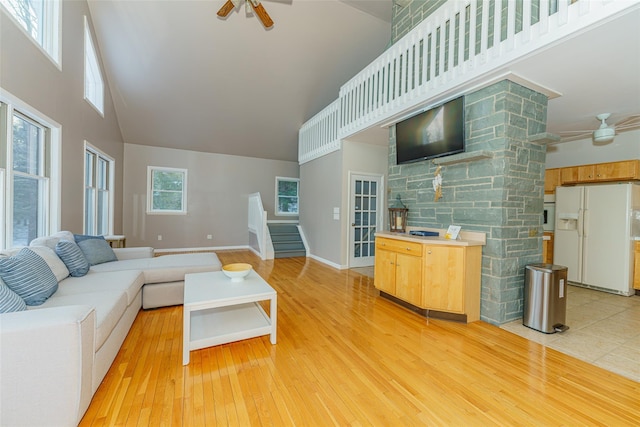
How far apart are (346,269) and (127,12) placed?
237 inches

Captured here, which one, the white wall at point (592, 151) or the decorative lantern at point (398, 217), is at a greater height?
the white wall at point (592, 151)

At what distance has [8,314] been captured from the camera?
4.52ft

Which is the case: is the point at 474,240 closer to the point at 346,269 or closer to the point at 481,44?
the point at 481,44

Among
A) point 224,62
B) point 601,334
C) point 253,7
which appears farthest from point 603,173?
point 224,62

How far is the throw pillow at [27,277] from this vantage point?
1.79m

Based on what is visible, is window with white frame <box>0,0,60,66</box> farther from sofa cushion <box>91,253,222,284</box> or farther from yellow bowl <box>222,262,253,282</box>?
yellow bowl <box>222,262,253,282</box>

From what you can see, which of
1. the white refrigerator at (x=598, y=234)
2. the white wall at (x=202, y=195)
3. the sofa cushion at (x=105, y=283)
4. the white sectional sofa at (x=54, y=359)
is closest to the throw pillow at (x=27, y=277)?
the white sectional sofa at (x=54, y=359)

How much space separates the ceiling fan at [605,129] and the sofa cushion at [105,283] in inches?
241

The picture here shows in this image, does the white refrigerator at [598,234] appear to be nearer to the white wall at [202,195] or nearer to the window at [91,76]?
the white wall at [202,195]

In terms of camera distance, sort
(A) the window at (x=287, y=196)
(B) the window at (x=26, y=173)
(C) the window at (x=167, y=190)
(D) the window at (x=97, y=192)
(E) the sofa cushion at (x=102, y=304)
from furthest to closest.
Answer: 1. (A) the window at (x=287, y=196)
2. (C) the window at (x=167, y=190)
3. (D) the window at (x=97, y=192)
4. (B) the window at (x=26, y=173)
5. (E) the sofa cushion at (x=102, y=304)

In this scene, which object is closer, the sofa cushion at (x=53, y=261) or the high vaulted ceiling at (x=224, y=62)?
the sofa cushion at (x=53, y=261)

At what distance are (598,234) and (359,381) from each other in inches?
191

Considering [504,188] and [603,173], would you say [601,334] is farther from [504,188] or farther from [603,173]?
[603,173]

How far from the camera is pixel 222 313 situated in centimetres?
262
